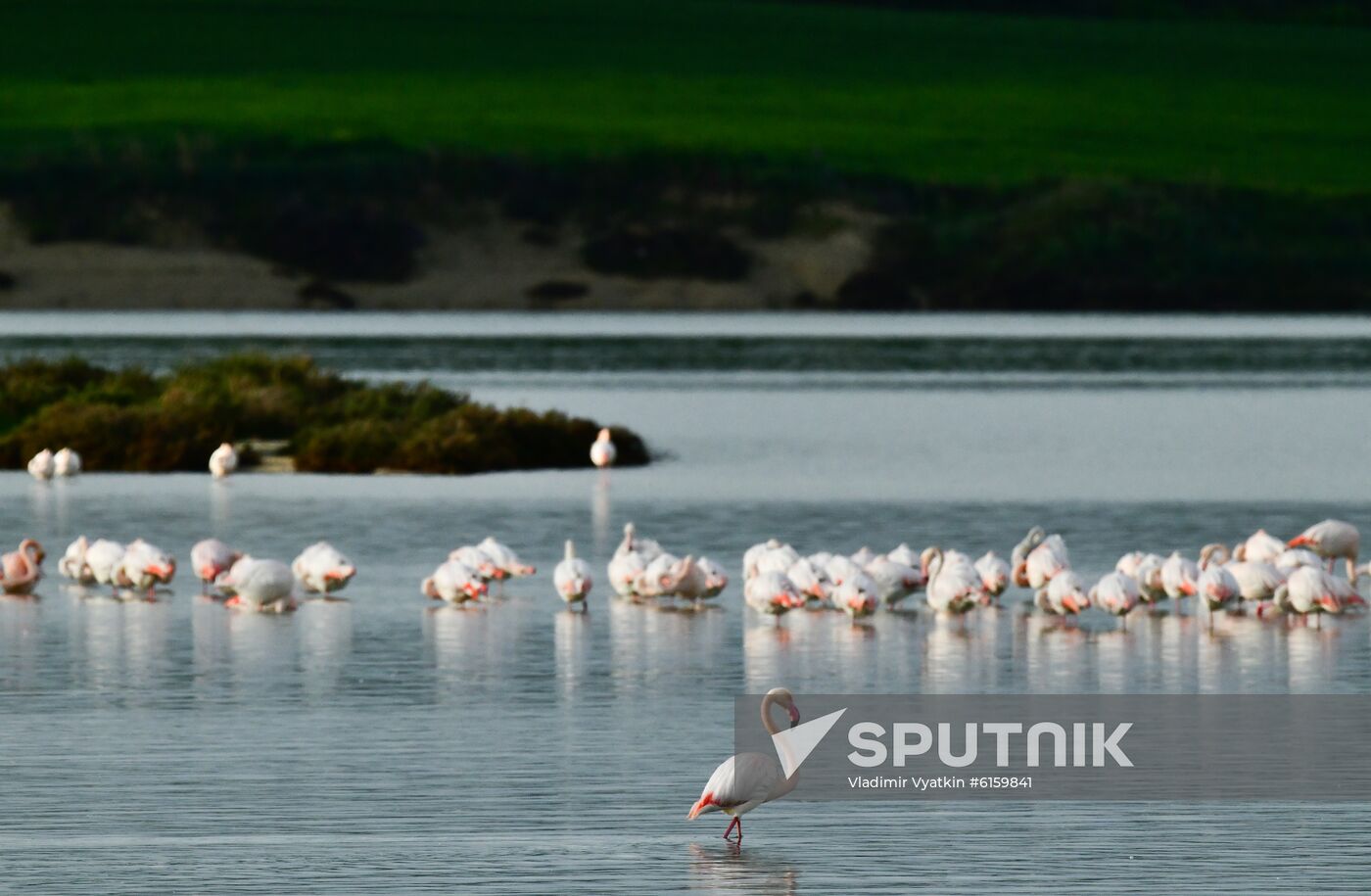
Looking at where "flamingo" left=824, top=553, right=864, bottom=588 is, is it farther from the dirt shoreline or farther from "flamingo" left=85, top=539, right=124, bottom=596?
the dirt shoreline

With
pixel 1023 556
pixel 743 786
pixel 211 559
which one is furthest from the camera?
pixel 1023 556

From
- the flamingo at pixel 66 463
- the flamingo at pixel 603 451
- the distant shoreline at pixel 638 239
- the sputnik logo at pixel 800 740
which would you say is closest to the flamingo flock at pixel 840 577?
the sputnik logo at pixel 800 740

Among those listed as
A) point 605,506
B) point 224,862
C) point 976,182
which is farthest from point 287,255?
point 224,862

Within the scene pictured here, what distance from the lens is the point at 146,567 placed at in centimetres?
2044

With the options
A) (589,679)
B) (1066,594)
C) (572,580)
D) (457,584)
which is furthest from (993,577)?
(589,679)

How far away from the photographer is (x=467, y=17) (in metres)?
130

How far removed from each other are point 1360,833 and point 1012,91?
4492 inches

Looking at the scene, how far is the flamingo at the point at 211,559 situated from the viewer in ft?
67.4

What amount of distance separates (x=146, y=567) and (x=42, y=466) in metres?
11.6

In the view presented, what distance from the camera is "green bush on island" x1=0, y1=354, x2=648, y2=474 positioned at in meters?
33.8

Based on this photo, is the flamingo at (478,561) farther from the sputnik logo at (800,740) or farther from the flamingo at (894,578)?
the sputnik logo at (800,740)

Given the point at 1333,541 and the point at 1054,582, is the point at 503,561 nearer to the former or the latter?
the point at 1054,582

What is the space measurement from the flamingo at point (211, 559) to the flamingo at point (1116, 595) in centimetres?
607

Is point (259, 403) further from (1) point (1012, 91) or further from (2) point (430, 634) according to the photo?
(1) point (1012, 91)
